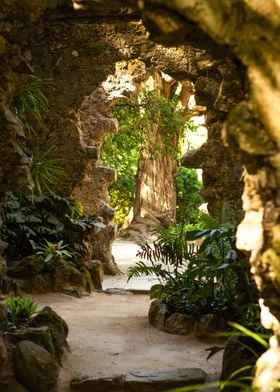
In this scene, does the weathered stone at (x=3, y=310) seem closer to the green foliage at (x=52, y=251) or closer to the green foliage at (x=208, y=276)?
the green foliage at (x=208, y=276)

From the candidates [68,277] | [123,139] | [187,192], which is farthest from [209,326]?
[187,192]

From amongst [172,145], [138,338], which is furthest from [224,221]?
[172,145]

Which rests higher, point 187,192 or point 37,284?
point 187,192

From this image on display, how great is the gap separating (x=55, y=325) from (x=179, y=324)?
A: 62.5 inches

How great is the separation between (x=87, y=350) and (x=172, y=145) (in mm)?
6712

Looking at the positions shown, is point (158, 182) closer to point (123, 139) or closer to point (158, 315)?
point (123, 139)

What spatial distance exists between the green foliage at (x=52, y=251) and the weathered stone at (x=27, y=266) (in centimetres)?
11

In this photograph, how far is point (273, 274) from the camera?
2.94m

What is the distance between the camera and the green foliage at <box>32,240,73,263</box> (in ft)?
26.7

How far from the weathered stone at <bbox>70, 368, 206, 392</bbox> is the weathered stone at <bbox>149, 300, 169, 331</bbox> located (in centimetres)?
172

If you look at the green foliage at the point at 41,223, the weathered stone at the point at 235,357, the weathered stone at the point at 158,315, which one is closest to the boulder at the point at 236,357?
the weathered stone at the point at 235,357

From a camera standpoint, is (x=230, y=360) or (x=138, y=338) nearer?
(x=230, y=360)

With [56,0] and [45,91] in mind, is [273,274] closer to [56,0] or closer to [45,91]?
[56,0]

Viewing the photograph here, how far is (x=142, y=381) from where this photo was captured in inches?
181
